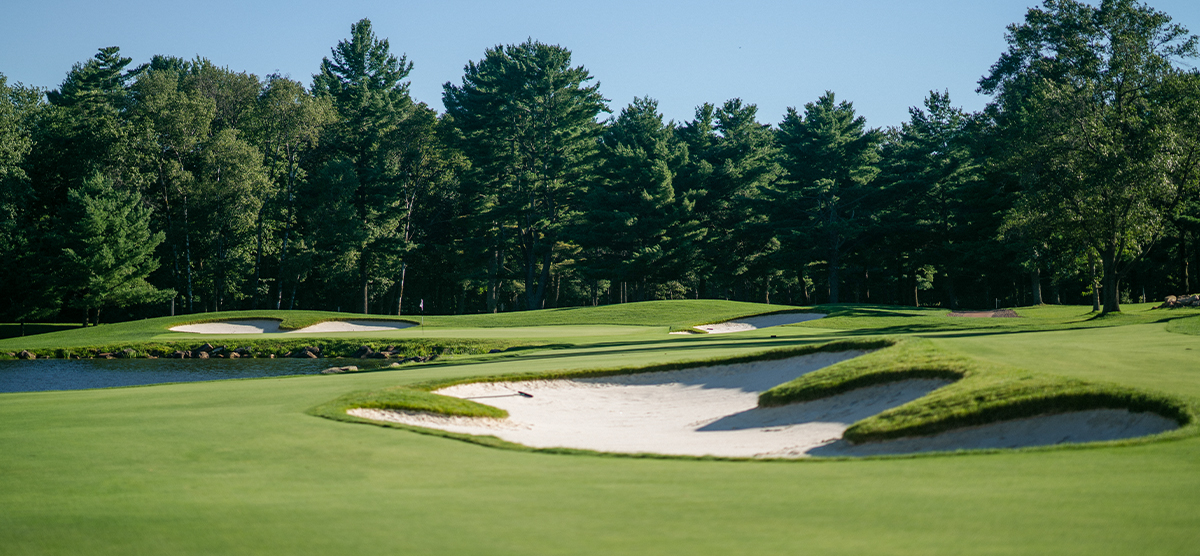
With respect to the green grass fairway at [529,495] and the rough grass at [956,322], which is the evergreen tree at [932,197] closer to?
the rough grass at [956,322]

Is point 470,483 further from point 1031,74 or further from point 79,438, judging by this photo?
point 1031,74

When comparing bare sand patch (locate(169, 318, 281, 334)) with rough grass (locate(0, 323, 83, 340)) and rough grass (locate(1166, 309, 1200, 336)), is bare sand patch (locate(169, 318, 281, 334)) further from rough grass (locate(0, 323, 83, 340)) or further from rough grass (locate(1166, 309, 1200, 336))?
rough grass (locate(1166, 309, 1200, 336))

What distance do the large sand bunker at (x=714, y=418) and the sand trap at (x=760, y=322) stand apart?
54.1 ft

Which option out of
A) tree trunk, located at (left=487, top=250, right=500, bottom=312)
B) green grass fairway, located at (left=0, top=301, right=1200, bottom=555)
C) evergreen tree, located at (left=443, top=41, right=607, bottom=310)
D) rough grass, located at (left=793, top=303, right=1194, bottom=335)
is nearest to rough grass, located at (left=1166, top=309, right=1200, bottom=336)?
rough grass, located at (left=793, top=303, right=1194, bottom=335)

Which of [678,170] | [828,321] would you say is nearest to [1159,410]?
[828,321]

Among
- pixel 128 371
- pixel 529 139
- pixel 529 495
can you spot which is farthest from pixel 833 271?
pixel 529 495

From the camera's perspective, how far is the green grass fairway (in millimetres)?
4047

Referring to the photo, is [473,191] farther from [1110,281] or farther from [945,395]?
[945,395]

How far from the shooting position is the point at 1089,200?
92.0 ft

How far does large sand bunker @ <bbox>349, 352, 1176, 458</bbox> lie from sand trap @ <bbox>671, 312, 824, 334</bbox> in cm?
1650

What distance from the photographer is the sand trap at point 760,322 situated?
30984 millimetres

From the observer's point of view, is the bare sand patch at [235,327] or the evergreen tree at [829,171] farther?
the evergreen tree at [829,171]

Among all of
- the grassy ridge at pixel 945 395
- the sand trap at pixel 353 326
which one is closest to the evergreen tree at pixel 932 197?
the sand trap at pixel 353 326

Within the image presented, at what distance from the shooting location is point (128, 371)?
23.5m
